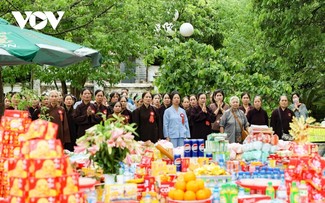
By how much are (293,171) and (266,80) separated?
902 centimetres

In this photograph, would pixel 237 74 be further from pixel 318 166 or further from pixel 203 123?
pixel 318 166

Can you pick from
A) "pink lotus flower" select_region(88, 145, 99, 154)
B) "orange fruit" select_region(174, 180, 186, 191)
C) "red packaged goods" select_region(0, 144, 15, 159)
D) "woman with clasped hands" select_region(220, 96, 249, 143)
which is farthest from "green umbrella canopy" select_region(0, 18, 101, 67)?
"woman with clasped hands" select_region(220, 96, 249, 143)

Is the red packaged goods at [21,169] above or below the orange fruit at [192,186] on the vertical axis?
above

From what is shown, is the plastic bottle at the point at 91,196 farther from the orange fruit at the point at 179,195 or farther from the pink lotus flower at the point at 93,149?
the orange fruit at the point at 179,195

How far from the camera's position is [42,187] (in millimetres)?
4402

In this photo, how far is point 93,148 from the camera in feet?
18.2

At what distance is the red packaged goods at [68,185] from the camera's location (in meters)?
4.51

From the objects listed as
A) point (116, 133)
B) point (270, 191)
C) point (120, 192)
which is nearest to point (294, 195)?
point (270, 191)

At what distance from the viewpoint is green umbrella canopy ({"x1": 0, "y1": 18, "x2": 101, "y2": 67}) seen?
6805 millimetres

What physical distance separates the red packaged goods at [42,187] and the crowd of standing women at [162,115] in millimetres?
5666

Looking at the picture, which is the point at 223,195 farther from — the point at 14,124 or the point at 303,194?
the point at 14,124

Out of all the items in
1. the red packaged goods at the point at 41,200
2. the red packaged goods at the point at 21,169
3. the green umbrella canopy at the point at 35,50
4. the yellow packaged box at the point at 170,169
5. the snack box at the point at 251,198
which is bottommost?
the snack box at the point at 251,198

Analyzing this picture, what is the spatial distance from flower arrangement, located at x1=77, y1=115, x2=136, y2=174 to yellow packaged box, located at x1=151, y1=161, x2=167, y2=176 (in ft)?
2.23

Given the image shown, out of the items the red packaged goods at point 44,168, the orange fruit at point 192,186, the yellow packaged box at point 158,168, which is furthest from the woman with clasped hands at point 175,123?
the red packaged goods at point 44,168
